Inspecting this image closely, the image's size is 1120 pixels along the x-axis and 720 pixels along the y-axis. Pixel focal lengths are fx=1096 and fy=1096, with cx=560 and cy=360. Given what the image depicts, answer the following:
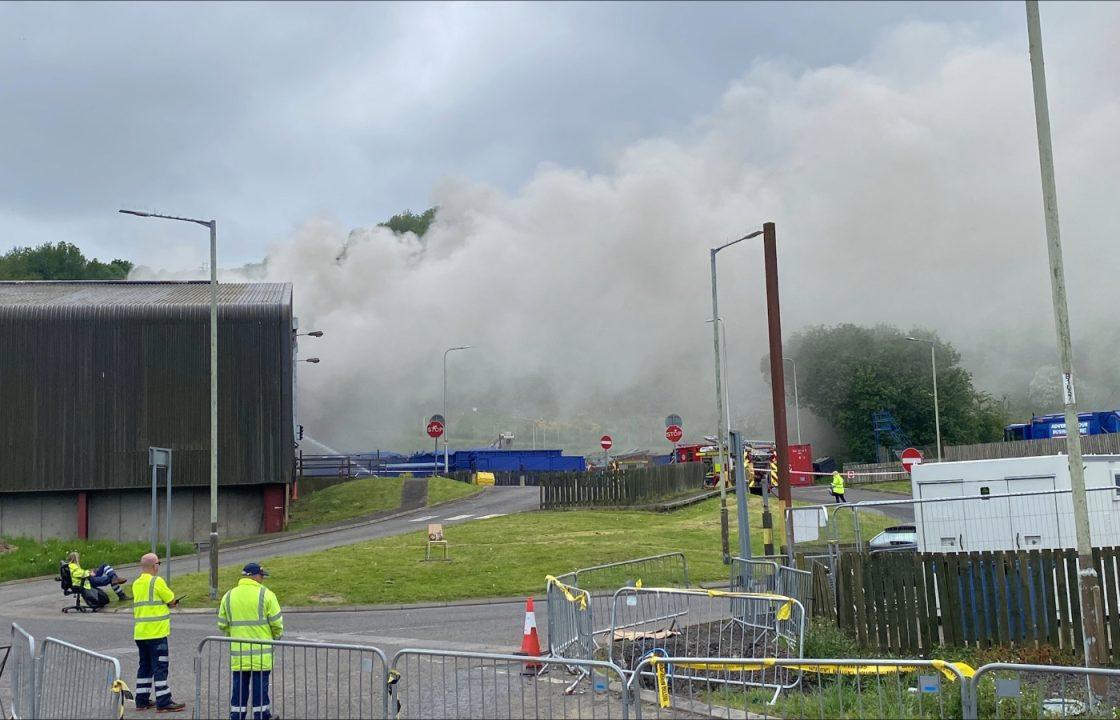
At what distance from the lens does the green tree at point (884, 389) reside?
7681 cm

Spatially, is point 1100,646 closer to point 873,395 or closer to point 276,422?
point 276,422

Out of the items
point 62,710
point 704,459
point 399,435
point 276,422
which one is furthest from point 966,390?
point 62,710

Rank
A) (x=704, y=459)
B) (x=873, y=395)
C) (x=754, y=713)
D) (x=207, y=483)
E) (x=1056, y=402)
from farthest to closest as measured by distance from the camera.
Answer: (x=1056, y=402)
(x=873, y=395)
(x=704, y=459)
(x=207, y=483)
(x=754, y=713)

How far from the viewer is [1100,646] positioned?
35.0ft

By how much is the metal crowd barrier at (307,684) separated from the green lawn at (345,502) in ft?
90.5

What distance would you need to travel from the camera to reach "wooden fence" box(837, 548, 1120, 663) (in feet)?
41.3

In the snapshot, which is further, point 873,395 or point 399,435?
point 399,435

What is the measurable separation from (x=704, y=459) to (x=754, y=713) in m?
38.5

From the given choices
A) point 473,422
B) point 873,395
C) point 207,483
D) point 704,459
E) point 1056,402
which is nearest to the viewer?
point 207,483

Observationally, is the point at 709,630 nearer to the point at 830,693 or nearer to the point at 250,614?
the point at 830,693

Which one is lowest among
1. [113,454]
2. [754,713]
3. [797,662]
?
[754,713]

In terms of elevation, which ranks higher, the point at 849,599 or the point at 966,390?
the point at 966,390

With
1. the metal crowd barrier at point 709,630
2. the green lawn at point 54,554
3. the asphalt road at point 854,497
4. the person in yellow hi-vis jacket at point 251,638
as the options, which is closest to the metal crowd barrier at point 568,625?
the metal crowd barrier at point 709,630

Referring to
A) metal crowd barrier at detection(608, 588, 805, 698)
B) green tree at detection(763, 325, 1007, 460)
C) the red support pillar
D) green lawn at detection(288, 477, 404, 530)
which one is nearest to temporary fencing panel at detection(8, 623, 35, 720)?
metal crowd barrier at detection(608, 588, 805, 698)
